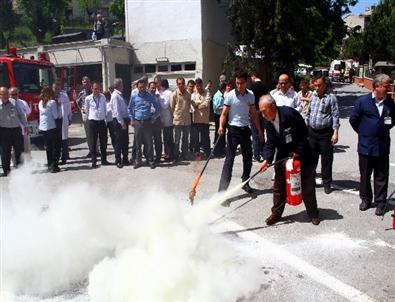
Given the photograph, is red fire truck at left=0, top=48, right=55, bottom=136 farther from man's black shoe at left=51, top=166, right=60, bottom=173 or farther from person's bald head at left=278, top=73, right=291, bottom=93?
person's bald head at left=278, top=73, right=291, bottom=93

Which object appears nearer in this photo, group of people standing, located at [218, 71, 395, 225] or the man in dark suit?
group of people standing, located at [218, 71, 395, 225]

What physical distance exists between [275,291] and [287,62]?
15284 millimetres

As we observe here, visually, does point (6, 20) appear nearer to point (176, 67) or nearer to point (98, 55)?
point (98, 55)

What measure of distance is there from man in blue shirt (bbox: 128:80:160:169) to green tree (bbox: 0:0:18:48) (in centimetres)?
4152

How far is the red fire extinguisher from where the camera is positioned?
555cm

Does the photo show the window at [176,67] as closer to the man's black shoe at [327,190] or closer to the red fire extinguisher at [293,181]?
the man's black shoe at [327,190]

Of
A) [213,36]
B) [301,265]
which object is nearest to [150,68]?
[213,36]

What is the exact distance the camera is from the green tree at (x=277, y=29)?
17.1m

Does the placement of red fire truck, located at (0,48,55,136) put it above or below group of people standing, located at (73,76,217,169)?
above

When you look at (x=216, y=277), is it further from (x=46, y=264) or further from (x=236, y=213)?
(x=236, y=213)

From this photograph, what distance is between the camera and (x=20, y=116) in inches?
357

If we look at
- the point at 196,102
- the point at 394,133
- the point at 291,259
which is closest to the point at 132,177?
the point at 196,102

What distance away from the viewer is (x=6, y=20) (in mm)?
46281

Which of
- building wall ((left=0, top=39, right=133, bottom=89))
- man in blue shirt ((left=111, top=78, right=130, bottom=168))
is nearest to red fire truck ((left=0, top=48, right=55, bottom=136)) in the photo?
man in blue shirt ((left=111, top=78, right=130, bottom=168))
